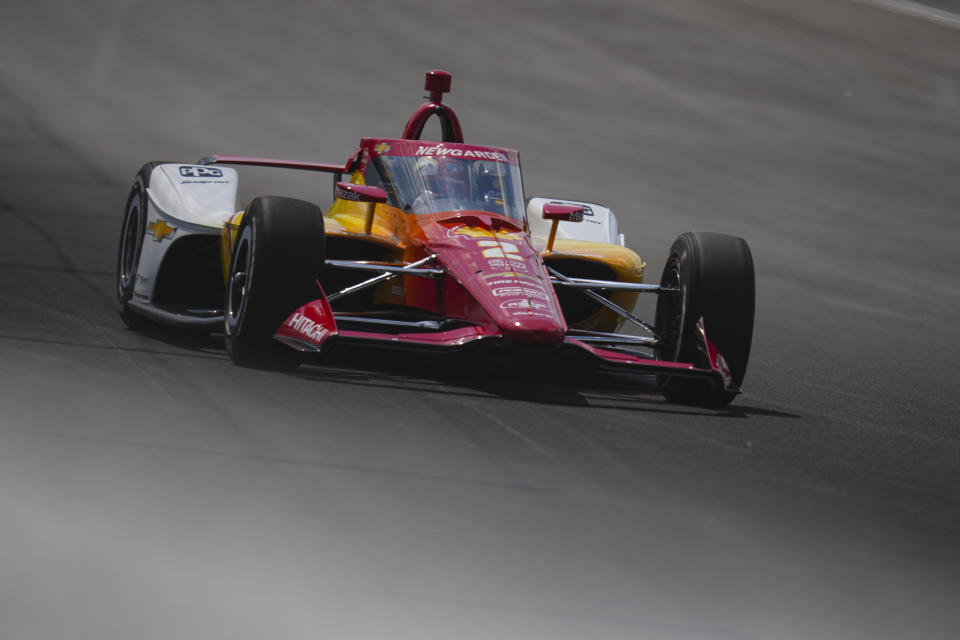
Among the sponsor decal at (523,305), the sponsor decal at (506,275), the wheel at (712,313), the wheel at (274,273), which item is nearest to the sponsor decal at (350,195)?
the wheel at (274,273)

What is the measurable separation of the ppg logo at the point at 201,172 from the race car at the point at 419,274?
2cm

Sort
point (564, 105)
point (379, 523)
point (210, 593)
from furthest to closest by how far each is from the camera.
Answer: point (564, 105)
point (379, 523)
point (210, 593)

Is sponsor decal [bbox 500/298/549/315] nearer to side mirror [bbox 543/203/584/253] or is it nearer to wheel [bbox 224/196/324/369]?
wheel [bbox 224/196/324/369]

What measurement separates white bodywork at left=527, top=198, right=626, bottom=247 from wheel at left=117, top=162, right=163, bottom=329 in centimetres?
263

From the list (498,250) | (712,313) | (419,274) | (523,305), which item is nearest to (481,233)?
(498,250)

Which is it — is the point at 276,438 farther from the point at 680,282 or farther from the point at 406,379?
the point at 680,282

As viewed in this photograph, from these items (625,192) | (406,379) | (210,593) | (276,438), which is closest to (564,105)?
(625,192)

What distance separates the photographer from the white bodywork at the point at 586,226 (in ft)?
32.0

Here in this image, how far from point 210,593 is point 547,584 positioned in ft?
3.41

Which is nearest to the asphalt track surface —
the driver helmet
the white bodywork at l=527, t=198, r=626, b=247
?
the driver helmet

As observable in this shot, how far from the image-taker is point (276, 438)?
5.77m

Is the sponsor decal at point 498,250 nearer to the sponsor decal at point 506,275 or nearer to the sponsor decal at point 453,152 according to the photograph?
the sponsor decal at point 506,275

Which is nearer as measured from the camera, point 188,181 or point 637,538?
point 637,538

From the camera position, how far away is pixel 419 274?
7438 mm
